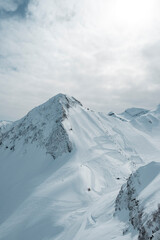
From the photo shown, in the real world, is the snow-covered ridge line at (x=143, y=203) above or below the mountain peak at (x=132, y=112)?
below

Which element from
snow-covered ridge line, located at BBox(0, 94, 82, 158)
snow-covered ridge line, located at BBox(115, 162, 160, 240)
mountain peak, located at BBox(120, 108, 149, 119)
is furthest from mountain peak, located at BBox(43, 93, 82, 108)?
mountain peak, located at BBox(120, 108, 149, 119)

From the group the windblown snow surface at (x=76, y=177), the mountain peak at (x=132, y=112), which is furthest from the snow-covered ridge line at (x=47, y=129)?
the mountain peak at (x=132, y=112)

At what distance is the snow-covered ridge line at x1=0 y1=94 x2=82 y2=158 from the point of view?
116ft

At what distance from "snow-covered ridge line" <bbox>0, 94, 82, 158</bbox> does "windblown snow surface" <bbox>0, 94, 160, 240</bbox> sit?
0.62ft

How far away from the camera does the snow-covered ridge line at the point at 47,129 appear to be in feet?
116

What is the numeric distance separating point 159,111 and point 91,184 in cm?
6477

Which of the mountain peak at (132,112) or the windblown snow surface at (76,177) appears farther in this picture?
the mountain peak at (132,112)

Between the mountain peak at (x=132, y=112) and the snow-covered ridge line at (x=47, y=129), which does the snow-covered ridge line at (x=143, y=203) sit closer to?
the snow-covered ridge line at (x=47, y=129)

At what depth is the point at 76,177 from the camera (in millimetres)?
27781

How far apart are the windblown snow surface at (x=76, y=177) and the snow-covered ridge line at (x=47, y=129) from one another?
0.19 metres

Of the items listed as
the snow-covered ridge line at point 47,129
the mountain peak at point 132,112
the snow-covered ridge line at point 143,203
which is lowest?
the snow-covered ridge line at point 143,203

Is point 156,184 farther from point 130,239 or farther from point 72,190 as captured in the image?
point 72,190

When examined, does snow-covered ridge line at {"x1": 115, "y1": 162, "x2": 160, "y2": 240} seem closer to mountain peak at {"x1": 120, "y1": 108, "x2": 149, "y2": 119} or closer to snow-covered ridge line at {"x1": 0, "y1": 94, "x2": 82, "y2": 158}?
snow-covered ridge line at {"x1": 0, "y1": 94, "x2": 82, "y2": 158}

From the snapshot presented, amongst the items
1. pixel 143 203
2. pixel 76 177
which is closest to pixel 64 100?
pixel 76 177
